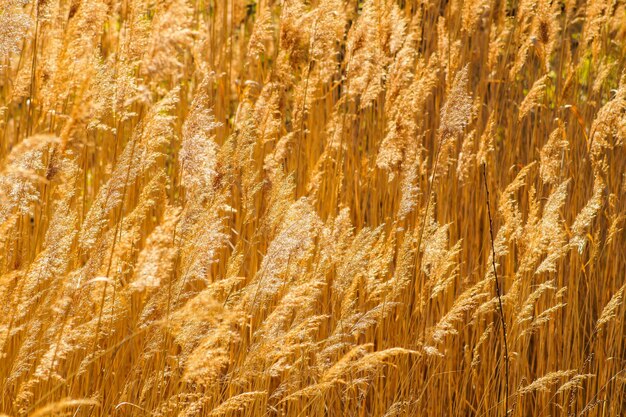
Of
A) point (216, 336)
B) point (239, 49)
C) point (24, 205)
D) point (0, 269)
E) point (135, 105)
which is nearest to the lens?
point (216, 336)

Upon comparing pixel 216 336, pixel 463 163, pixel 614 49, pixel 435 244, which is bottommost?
pixel 216 336

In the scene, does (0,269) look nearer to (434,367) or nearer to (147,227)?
(147,227)

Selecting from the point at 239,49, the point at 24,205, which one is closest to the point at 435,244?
the point at 24,205

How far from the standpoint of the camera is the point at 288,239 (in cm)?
181

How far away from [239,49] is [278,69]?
27.4 inches

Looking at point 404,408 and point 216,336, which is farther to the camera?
point 404,408

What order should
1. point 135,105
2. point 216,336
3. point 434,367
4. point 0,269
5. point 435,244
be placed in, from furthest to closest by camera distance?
1. point 135,105
2. point 434,367
3. point 435,244
4. point 0,269
5. point 216,336

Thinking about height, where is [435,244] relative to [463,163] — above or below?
below

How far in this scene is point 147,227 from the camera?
268cm

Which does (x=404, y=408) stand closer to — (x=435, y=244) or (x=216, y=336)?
(x=435, y=244)

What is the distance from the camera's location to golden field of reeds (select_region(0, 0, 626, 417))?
1723 mm

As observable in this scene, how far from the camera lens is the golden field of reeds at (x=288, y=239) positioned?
172 centimetres

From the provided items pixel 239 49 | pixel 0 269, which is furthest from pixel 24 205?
pixel 239 49

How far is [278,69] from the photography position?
280 centimetres
